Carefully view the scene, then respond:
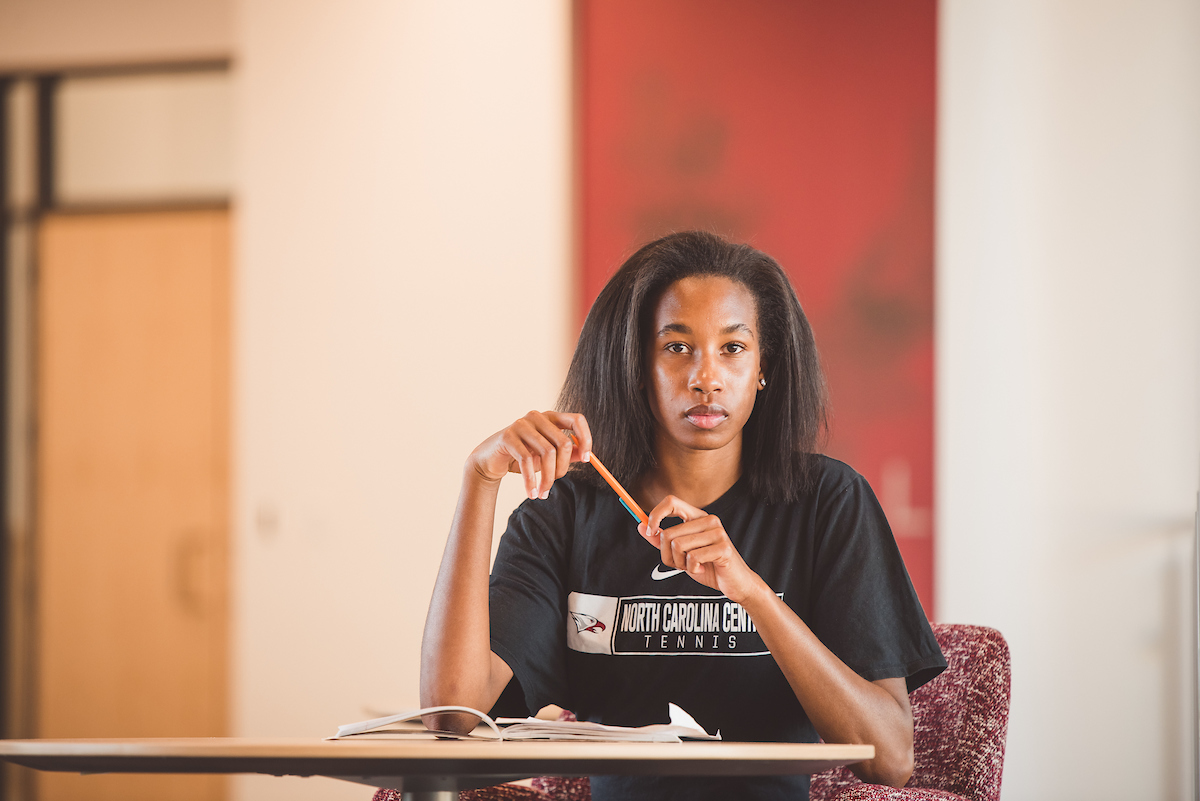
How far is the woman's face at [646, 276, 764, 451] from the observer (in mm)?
1453

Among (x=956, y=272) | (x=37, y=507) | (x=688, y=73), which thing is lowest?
(x=37, y=507)

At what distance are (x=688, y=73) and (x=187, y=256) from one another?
2.00 m

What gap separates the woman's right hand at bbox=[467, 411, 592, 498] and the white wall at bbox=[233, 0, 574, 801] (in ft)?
6.44

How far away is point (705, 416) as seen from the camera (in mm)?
1451

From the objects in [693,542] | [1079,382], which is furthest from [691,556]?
[1079,382]

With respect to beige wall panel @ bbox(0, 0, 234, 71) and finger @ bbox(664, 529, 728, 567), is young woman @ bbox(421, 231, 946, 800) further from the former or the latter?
beige wall panel @ bbox(0, 0, 234, 71)

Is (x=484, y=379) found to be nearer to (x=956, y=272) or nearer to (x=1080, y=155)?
(x=956, y=272)

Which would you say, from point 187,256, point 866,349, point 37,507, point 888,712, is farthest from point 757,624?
point 37,507

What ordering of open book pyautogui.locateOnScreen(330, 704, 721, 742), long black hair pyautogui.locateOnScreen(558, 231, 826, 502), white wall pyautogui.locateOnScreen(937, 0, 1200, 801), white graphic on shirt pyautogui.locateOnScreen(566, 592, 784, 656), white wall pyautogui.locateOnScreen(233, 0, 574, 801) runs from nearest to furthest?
1. open book pyautogui.locateOnScreen(330, 704, 721, 742)
2. white graphic on shirt pyautogui.locateOnScreen(566, 592, 784, 656)
3. long black hair pyautogui.locateOnScreen(558, 231, 826, 502)
4. white wall pyautogui.locateOnScreen(937, 0, 1200, 801)
5. white wall pyautogui.locateOnScreen(233, 0, 574, 801)

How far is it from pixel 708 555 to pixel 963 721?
57cm

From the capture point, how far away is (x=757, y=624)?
4.08 ft

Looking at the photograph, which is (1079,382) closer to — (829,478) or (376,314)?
(829,478)

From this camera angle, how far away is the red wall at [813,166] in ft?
10.1

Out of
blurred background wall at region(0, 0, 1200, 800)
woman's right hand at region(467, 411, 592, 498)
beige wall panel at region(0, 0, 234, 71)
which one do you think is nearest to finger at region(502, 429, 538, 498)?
woman's right hand at region(467, 411, 592, 498)
